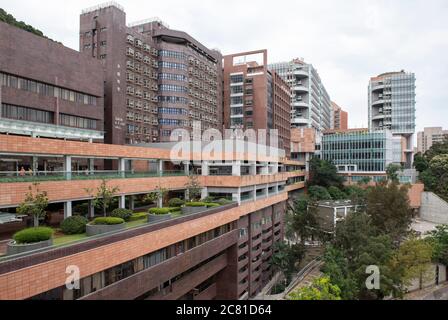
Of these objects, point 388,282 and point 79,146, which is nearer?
point 79,146

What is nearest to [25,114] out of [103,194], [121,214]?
[103,194]

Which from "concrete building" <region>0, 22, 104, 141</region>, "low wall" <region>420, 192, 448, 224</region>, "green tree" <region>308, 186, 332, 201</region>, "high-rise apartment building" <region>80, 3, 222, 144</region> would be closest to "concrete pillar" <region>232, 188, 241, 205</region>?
"concrete building" <region>0, 22, 104, 141</region>

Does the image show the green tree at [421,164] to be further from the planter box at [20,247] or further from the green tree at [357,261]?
the planter box at [20,247]

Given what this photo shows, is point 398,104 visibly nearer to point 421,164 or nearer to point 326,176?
point 421,164

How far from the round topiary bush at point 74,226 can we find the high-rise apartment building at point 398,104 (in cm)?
8556

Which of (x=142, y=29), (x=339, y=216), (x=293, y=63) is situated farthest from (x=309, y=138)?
(x=142, y=29)

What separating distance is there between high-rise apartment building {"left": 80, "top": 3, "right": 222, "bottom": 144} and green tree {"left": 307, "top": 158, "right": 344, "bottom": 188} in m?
26.2

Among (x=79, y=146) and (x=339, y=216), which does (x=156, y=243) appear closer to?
(x=79, y=146)

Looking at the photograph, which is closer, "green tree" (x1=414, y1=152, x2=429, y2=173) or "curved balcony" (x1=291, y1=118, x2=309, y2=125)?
"green tree" (x1=414, y1=152, x2=429, y2=173)

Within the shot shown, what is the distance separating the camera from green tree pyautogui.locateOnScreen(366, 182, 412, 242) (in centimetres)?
3900

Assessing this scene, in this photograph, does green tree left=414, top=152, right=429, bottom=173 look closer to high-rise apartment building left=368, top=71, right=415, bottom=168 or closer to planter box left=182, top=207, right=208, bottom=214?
high-rise apartment building left=368, top=71, right=415, bottom=168

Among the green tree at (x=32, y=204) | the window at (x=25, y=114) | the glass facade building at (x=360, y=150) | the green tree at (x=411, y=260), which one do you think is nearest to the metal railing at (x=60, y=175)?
the green tree at (x=32, y=204)
